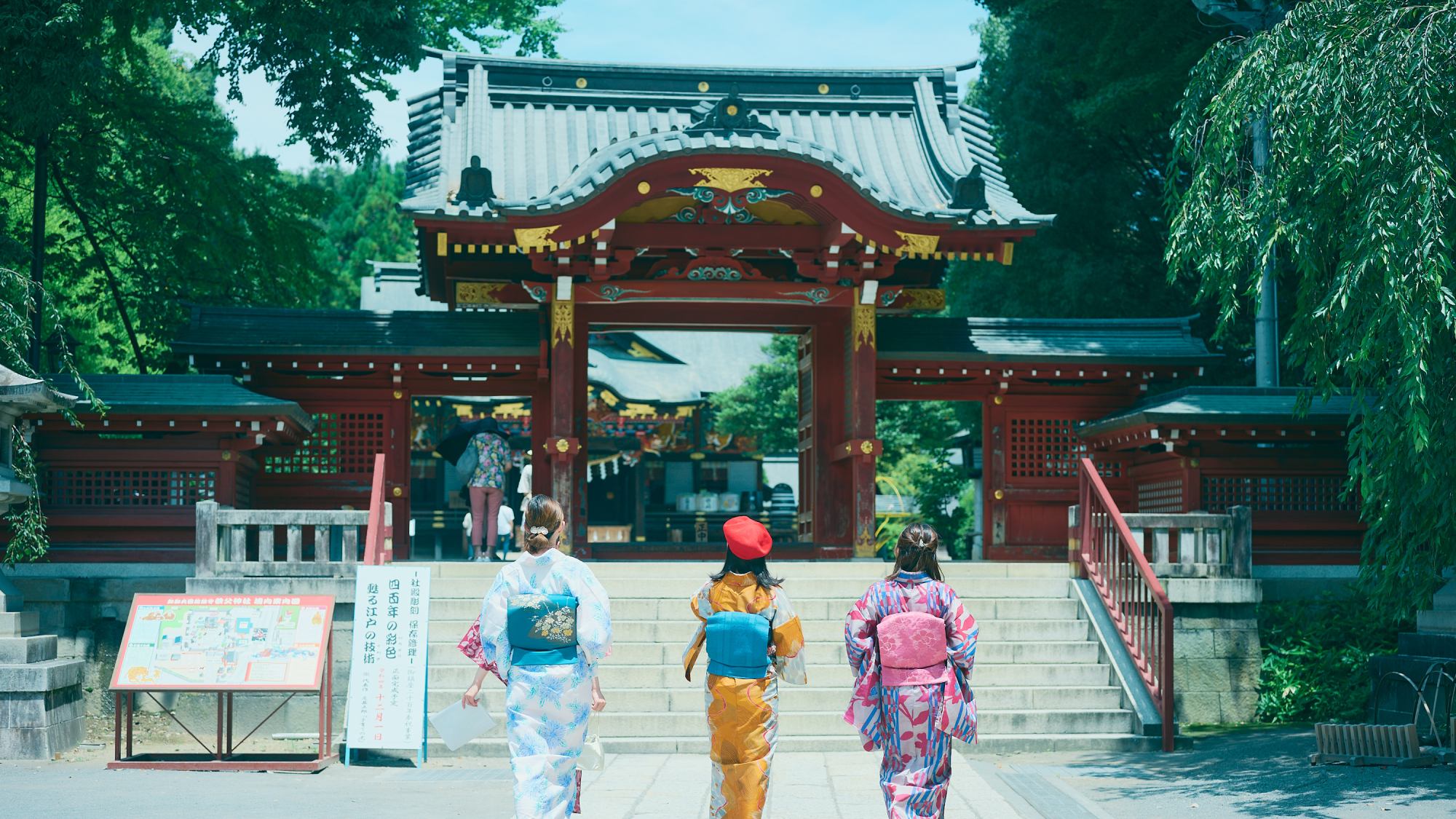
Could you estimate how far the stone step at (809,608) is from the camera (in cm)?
1105

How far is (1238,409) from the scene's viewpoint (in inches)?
503

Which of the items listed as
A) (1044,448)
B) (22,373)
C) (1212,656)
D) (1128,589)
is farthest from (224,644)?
(1044,448)

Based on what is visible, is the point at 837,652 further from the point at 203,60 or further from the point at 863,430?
the point at 203,60

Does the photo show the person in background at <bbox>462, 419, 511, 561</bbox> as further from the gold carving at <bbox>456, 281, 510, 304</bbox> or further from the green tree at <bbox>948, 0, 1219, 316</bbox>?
the green tree at <bbox>948, 0, 1219, 316</bbox>

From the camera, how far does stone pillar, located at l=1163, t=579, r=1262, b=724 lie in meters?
11.2

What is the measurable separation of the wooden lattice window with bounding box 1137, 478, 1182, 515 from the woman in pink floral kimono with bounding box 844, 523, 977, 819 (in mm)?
7851

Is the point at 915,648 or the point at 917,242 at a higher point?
the point at 917,242

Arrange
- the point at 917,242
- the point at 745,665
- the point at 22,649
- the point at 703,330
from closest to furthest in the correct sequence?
the point at 745,665, the point at 22,649, the point at 917,242, the point at 703,330

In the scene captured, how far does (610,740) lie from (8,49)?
8.31 m

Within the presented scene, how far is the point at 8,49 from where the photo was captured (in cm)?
1224

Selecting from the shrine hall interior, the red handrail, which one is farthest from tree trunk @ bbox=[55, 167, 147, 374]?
the red handrail

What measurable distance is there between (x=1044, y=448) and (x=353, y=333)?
7969 mm

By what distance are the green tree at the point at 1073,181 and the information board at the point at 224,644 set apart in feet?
42.9

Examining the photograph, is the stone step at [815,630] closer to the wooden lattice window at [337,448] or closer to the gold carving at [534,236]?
the gold carving at [534,236]
